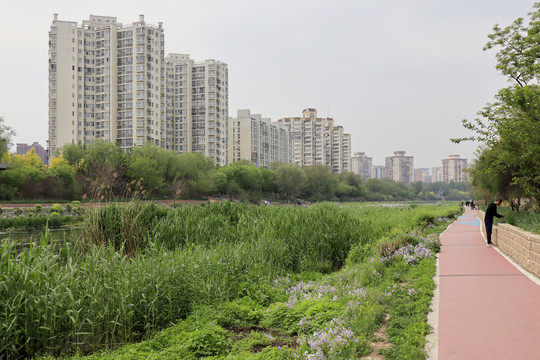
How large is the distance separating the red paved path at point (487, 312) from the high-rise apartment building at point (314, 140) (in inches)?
5346

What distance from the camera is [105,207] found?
10641mm

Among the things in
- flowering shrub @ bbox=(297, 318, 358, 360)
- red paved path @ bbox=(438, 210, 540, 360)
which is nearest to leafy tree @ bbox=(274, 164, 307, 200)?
red paved path @ bbox=(438, 210, 540, 360)

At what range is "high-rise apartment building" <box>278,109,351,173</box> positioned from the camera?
14562cm

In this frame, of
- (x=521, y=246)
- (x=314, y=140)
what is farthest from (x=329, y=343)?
(x=314, y=140)

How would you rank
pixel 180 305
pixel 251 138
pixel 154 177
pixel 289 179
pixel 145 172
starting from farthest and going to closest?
pixel 251 138
pixel 289 179
pixel 154 177
pixel 145 172
pixel 180 305

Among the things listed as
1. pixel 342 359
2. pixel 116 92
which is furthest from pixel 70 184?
pixel 342 359

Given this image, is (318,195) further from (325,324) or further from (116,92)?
(325,324)

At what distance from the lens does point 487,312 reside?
5320 millimetres

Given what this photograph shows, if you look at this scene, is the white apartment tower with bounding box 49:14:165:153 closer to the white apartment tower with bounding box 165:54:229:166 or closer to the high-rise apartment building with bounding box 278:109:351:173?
the white apartment tower with bounding box 165:54:229:166

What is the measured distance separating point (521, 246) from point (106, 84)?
79.6 metres

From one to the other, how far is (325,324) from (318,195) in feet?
266

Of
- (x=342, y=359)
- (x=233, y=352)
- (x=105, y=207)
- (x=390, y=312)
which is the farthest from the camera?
(x=105, y=207)

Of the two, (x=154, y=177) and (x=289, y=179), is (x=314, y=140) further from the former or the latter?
(x=154, y=177)

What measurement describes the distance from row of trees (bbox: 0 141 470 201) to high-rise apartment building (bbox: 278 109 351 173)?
46.2 m
